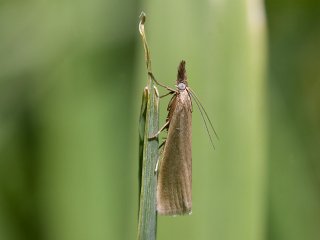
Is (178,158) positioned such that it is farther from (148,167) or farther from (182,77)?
(148,167)

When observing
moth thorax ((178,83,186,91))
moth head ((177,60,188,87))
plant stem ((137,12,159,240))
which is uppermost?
moth head ((177,60,188,87))

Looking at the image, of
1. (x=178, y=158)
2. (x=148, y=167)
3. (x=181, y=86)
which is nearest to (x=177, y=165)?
(x=178, y=158)

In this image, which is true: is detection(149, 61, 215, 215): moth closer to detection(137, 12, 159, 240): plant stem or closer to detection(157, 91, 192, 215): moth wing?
detection(157, 91, 192, 215): moth wing

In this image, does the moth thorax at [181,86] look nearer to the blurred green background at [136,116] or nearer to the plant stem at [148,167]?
the blurred green background at [136,116]

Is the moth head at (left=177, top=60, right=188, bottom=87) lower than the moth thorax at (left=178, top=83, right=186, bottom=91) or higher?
higher

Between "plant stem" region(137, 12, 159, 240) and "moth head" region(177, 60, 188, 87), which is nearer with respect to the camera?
"plant stem" region(137, 12, 159, 240)

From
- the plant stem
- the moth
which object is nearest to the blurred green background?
the moth
